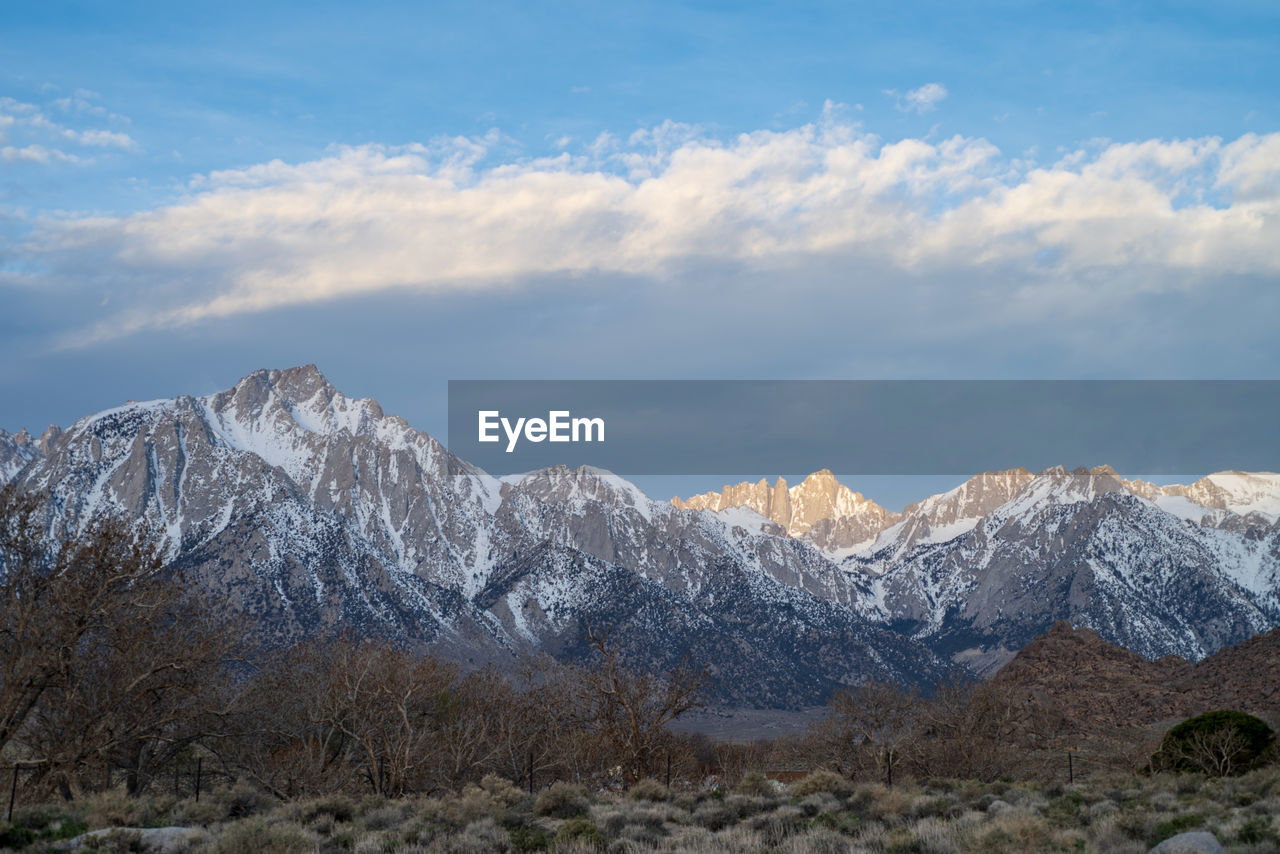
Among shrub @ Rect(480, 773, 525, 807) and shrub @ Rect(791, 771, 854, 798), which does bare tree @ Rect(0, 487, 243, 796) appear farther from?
shrub @ Rect(791, 771, 854, 798)

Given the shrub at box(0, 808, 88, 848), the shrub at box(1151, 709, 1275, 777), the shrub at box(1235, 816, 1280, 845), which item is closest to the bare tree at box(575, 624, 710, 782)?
the shrub at box(0, 808, 88, 848)

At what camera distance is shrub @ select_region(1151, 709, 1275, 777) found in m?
45.7

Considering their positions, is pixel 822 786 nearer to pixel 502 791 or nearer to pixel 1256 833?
pixel 502 791

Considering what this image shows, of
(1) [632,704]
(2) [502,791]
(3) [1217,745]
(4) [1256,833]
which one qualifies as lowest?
(3) [1217,745]

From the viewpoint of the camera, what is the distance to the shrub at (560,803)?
2845cm

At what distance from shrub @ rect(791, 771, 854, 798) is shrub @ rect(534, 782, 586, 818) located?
7907mm

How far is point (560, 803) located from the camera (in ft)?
95.0

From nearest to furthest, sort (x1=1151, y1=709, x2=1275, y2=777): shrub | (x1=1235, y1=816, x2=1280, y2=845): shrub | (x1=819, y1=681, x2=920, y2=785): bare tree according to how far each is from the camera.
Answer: (x1=1235, y1=816, x2=1280, y2=845): shrub
(x1=1151, y1=709, x2=1275, y2=777): shrub
(x1=819, y1=681, x2=920, y2=785): bare tree

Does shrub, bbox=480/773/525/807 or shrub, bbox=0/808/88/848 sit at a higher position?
shrub, bbox=0/808/88/848

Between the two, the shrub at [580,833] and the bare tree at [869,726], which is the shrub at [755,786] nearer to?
the shrub at [580,833]

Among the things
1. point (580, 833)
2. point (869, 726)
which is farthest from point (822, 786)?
point (869, 726)

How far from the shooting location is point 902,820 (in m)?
26.3

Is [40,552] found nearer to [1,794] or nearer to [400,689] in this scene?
[1,794]

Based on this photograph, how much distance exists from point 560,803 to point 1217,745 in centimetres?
3254
